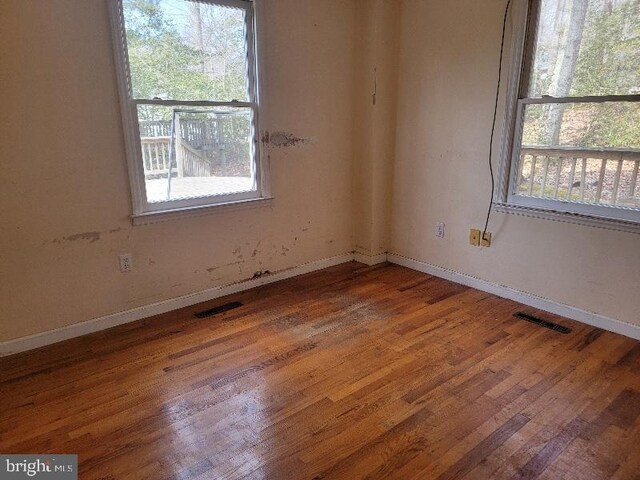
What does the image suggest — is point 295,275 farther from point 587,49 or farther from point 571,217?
point 587,49

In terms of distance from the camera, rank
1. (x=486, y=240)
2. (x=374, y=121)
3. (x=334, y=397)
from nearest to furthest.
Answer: (x=334, y=397), (x=486, y=240), (x=374, y=121)

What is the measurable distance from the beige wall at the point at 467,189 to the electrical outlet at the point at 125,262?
2.23m

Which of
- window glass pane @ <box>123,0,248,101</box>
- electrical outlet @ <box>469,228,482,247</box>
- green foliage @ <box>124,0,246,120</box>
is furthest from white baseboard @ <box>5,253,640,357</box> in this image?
window glass pane @ <box>123,0,248,101</box>

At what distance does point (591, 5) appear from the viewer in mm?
2451

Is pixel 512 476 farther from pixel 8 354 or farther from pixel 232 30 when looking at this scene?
pixel 232 30

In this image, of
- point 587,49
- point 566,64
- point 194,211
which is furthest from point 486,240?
point 194,211

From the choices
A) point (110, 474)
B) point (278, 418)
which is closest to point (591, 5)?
point (278, 418)

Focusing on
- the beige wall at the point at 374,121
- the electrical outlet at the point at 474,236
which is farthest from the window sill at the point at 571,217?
the beige wall at the point at 374,121

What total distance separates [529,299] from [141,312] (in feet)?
8.71

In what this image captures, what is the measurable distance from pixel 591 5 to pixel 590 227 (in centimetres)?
128

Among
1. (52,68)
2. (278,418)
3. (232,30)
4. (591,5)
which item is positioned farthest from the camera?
(232,30)

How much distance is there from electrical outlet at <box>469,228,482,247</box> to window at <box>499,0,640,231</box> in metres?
0.34

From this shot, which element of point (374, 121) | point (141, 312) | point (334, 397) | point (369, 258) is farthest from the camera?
point (369, 258)

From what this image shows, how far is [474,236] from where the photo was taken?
10.7 feet
